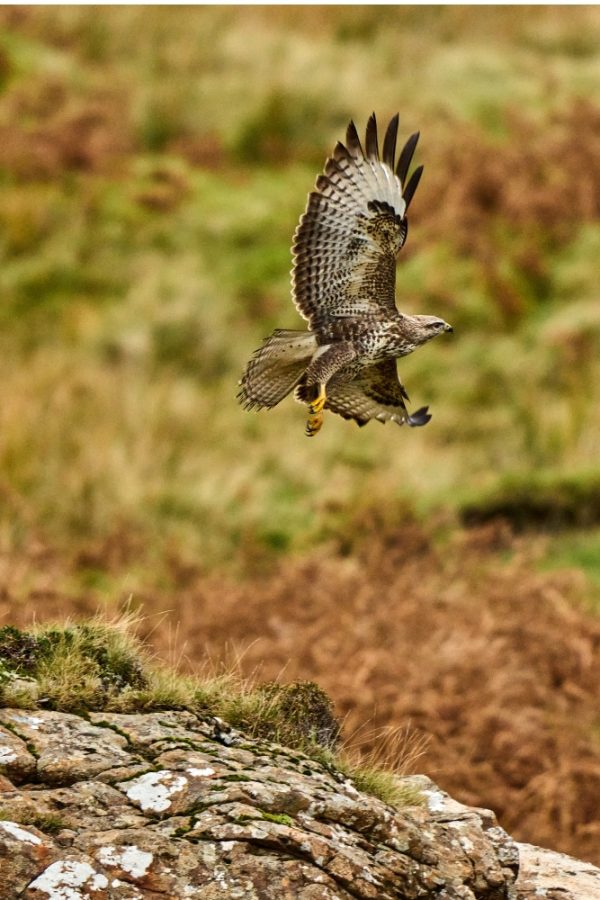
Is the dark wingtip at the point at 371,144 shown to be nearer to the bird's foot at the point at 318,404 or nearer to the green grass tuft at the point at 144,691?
the bird's foot at the point at 318,404

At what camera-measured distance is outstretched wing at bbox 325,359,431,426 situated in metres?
7.69

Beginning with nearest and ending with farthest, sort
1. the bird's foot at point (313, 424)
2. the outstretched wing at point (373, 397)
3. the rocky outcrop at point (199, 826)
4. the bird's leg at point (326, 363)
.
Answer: the rocky outcrop at point (199, 826) < the bird's foot at point (313, 424) < the bird's leg at point (326, 363) < the outstretched wing at point (373, 397)

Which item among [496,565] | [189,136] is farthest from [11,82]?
[496,565]

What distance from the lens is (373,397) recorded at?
7820 mm

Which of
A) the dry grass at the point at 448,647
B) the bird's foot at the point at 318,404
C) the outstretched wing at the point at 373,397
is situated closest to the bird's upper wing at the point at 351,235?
the bird's foot at the point at 318,404

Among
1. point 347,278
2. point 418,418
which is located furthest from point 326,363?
point 418,418

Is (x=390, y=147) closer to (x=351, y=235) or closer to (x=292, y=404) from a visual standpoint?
(x=351, y=235)

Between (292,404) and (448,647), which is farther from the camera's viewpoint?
(292,404)

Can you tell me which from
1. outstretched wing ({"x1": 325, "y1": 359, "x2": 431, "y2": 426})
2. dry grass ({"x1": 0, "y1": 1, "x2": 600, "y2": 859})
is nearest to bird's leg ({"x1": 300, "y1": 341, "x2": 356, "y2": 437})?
outstretched wing ({"x1": 325, "y1": 359, "x2": 431, "y2": 426})

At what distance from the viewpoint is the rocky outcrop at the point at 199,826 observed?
5035 millimetres

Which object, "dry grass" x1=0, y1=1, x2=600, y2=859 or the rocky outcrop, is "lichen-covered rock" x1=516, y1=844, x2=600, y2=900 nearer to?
the rocky outcrop

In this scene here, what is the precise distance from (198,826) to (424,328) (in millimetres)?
2696

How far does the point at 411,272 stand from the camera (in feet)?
71.5

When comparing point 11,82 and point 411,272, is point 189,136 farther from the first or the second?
point 411,272
